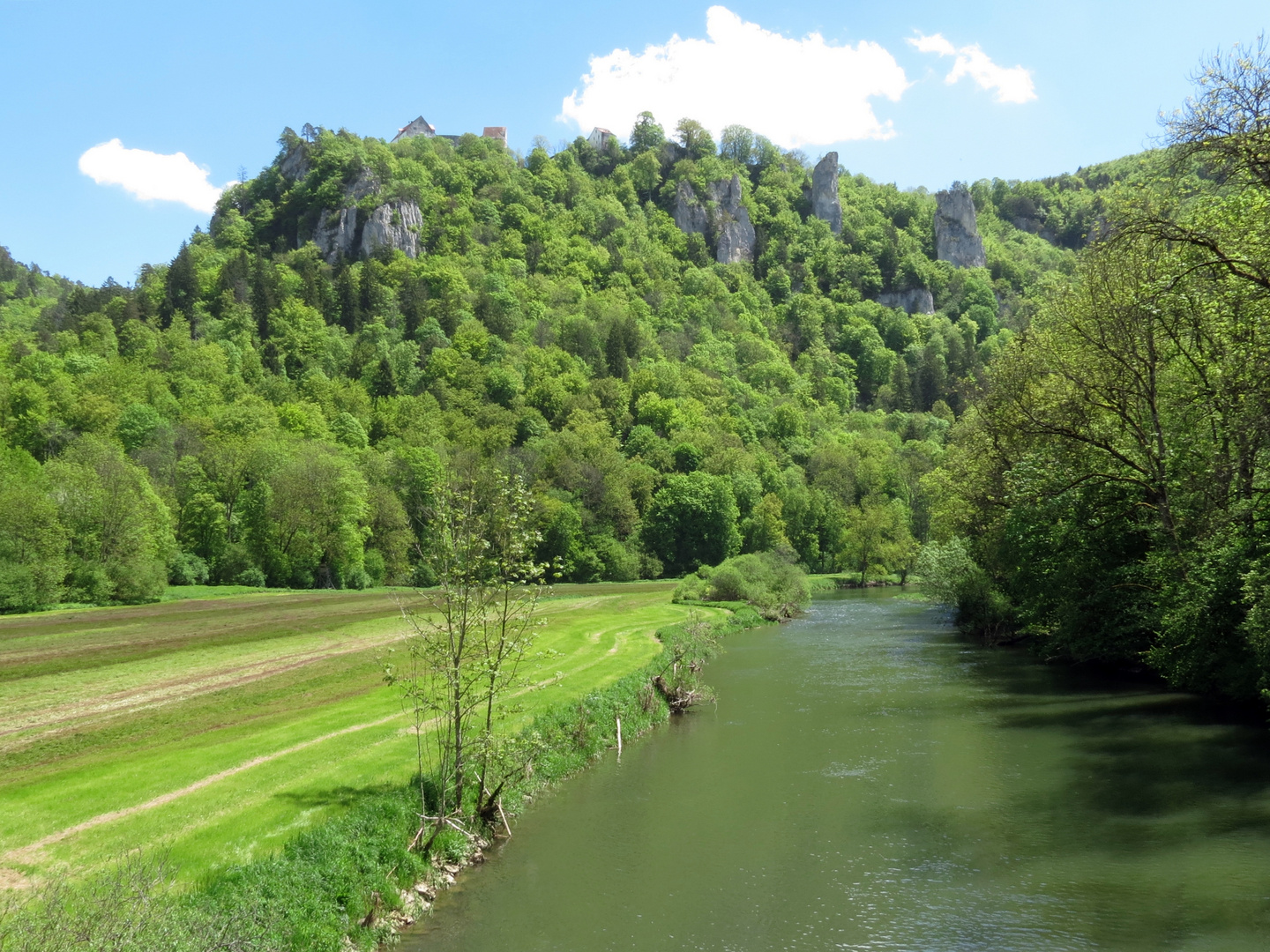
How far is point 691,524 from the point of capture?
337ft

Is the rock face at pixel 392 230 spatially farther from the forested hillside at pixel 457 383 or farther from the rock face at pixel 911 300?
the rock face at pixel 911 300

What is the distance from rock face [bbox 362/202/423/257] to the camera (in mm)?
154375

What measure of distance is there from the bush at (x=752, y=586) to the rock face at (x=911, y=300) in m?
140

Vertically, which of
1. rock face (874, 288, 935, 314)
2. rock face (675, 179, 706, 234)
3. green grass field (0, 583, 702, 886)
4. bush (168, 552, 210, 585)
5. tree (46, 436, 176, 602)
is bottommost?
green grass field (0, 583, 702, 886)

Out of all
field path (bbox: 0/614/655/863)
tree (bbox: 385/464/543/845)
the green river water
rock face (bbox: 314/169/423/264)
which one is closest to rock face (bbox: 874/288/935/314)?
rock face (bbox: 314/169/423/264)

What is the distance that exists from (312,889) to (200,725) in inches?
450

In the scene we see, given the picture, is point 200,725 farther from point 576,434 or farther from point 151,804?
point 576,434

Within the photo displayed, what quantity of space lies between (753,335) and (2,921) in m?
162

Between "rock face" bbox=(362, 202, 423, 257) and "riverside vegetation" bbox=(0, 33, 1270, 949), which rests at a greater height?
"rock face" bbox=(362, 202, 423, 257)

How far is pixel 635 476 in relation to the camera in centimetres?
10862

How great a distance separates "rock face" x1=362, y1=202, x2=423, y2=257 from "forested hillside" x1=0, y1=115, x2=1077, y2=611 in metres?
0.58

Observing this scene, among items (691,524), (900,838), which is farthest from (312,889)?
(691,524)

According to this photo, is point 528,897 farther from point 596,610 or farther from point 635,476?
point 635,476

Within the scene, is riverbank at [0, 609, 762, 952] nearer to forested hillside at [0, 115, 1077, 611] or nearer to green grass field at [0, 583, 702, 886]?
green grass field at [0, 583, 702, 886]
